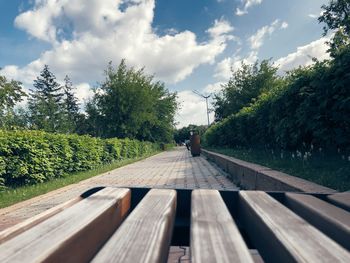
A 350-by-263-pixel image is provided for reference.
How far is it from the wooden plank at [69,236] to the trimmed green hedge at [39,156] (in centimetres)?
813

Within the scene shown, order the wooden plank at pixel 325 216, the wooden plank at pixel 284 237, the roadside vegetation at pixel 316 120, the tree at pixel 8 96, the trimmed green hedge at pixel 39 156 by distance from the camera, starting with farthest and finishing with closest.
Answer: the tree at pixel 8 96
the trimmed green hedge at pixel 39 156
the roadside vegetation at pixel 316 120
the wooden plank at pixel 325 216
the wooden plank at pixel 284 237

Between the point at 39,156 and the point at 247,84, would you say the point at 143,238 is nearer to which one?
the point at 39,156

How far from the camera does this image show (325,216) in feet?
3.29

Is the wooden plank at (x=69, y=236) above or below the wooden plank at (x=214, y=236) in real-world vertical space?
above

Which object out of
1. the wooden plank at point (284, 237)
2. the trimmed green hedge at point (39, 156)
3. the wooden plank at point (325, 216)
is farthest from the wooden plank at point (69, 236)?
the trimmed green hedge at point (39, 156)

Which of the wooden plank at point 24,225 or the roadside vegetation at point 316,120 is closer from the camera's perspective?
the wooden plank at point 24,225

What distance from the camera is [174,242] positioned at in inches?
60.5

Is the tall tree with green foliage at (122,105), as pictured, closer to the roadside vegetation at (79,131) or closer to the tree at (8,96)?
the roadside vegetation at (79,131)

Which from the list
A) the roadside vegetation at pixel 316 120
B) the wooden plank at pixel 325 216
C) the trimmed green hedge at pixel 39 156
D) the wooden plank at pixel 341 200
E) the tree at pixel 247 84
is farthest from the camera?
the tree at pixel 247 84

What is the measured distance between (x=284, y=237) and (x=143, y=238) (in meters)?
0.42

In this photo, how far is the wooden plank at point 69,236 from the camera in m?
0.73

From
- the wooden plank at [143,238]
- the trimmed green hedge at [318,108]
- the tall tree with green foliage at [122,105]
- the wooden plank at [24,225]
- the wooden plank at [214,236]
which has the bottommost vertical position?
the wooden plank at [214,236]

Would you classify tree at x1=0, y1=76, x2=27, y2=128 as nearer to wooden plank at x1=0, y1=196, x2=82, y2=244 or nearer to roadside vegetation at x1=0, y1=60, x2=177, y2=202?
roadside vegetation at x1=0, y1=60, x2=177, y2=202

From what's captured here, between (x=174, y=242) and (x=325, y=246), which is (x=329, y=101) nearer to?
(x=174, y=242)
